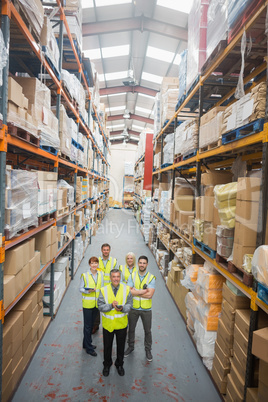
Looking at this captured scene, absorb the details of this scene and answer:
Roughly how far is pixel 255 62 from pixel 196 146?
1440 mm

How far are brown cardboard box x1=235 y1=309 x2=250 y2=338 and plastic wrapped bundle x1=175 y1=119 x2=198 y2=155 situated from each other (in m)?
Result: 2.69

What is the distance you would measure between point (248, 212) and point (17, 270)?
257 cm

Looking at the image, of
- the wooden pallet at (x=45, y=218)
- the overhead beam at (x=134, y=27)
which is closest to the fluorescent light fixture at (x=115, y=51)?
the overhead beam at (x=134, y=27)

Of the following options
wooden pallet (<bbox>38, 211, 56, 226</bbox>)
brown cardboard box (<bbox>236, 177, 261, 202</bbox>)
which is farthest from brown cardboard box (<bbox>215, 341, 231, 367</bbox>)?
wooden pallet (<bbox>38, 211, 56, 226</bbox>)

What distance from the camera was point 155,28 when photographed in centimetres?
846

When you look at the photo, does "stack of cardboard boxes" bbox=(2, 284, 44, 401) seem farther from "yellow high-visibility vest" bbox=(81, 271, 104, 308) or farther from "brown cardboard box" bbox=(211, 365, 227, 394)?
"brown cardboard box" bbox=(211, 365, 227, 394)

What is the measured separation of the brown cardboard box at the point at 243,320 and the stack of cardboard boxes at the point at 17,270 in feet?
7.95

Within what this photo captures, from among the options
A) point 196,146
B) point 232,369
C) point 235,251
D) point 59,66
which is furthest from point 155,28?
point 232,369

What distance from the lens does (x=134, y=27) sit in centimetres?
854

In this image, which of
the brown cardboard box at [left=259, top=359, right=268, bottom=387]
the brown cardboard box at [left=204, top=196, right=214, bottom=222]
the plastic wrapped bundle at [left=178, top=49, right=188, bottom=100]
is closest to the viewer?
the brown cardboard box at [left=259, top=359, right=268, bottom=387]

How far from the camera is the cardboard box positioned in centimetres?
260

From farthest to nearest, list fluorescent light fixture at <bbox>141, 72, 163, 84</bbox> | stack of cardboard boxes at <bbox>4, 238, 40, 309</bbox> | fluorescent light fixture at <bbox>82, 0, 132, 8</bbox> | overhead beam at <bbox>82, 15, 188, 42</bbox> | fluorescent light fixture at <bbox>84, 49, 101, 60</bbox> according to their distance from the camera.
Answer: fluorescent light fixture at <bbox>141, 72, 163, 84</bbox>
fluorescent light fixture at <bbox>84, 49, 101, 60</bbox>
overhead beam at <bbox>82, 15, 188, 42</bbox>
fluorescent light fixture at <bbox>82, 0, 132, 8</bbox>
stack of cardboard boxes at <bbox>4, 238, 40, 309</bbox>

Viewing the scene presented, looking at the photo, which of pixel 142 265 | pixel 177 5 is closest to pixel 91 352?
pixel 142 265

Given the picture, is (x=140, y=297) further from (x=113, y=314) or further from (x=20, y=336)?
(x=20, y=336)
